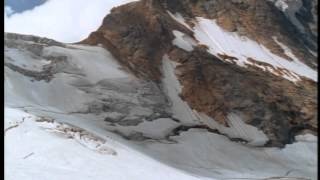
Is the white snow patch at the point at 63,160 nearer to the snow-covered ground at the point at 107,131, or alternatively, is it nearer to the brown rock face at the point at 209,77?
the snow-covered ground at the point at 107,131

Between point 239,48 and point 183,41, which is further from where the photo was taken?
point 239,48

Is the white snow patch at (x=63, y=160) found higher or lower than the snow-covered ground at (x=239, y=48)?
lower

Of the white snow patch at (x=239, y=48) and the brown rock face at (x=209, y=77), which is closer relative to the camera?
the brown rock face at (x=209, y=77)

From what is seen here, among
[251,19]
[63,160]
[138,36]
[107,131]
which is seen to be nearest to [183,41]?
[138,36]

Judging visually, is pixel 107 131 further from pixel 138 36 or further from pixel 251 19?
pixel 251 19

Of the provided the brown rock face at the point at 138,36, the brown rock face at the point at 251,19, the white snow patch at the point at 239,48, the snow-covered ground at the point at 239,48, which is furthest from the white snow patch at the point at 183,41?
the brown rock face at the point at 251,19
